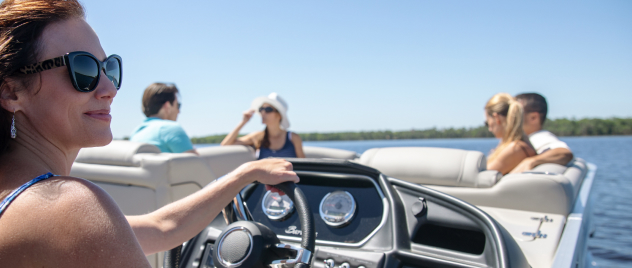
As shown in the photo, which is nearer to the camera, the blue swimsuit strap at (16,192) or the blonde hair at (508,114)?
the blue swimsuit strap at (16,192)

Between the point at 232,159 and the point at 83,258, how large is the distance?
12.1 ft

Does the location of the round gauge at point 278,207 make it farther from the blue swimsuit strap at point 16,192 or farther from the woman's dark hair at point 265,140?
the woman's dark hair at point 265,140

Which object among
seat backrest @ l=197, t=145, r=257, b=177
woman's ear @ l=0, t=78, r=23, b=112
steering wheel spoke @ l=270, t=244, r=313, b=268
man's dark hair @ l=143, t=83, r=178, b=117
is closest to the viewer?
woman's ear @ l=0, t=78, r=23, b=112

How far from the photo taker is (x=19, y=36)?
0.71 m

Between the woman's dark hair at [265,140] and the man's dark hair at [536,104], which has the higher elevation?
the man's dark hair at [536,104]

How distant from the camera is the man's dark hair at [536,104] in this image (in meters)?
4.05

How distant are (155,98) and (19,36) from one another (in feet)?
10.5

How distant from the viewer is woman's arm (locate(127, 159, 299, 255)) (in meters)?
1.16

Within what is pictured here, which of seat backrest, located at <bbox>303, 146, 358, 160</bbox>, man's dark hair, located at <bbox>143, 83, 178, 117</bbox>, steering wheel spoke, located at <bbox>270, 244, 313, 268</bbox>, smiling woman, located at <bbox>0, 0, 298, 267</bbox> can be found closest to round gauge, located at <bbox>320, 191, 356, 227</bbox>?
steering wheel spoke, located at <bbox>270, 244, 313, 268</bbox>

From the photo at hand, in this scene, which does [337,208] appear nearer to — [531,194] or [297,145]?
[531,194]

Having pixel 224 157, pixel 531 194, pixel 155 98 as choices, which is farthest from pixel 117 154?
pixel 531 194

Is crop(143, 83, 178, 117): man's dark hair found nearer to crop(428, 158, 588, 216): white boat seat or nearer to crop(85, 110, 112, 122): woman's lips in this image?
crop(428, 158, 588, 216): white boat seat

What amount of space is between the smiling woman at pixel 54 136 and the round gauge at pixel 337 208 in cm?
84

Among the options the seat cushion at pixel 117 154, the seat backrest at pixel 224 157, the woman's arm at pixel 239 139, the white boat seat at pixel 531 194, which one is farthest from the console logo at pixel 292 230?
the woman's arm at pixel 239 139
